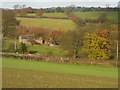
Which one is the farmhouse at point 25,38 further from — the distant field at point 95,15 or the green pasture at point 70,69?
the green pasture at point 70,69

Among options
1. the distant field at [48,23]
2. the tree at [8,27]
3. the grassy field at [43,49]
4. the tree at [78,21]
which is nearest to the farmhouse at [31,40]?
the tree at [8,27]

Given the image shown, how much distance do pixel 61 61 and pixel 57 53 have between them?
48.1 ft

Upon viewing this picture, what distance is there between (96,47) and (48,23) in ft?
78.9

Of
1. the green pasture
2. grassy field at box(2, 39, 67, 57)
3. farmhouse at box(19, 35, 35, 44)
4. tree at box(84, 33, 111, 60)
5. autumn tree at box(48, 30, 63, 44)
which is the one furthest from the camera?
autumn tree at box(48, 30, 63, 44)

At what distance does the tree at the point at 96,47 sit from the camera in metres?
41.0

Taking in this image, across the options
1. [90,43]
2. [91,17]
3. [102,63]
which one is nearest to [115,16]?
[91,17]

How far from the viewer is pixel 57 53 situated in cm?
4503

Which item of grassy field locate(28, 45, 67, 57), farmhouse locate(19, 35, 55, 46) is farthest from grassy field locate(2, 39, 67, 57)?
farmhouse locate(19, 35, 55, 46)

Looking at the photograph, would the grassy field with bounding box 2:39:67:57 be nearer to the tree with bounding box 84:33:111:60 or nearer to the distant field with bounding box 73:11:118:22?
the tree with bounding box 84:33:111:60

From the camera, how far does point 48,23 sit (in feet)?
211

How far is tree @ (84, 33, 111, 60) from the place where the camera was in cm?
4103

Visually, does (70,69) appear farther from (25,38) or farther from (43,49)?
(25,38)

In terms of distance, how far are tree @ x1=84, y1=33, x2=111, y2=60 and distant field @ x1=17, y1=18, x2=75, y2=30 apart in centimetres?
1729

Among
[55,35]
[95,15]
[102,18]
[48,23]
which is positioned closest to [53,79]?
[102,18]
